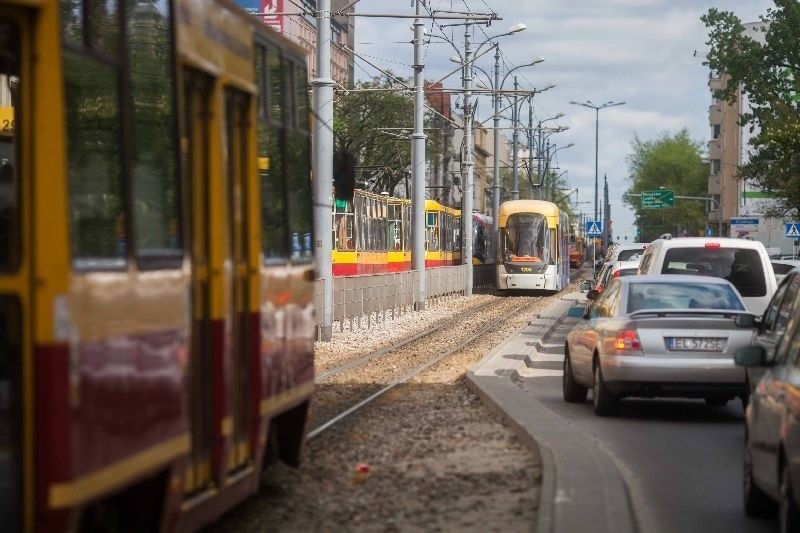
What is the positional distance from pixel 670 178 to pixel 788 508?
163 metres

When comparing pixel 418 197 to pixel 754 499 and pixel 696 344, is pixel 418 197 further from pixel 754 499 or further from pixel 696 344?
pixel 754 499

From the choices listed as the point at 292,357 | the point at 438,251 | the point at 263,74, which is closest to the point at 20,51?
the point at 263,74

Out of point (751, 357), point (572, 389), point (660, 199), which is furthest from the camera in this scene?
point (660, 199)

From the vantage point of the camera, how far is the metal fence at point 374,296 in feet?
106

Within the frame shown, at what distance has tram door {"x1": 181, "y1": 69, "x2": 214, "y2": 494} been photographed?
25.9 ft

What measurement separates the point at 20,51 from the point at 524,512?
499 cm

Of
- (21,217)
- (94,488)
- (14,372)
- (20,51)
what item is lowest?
(94,488)

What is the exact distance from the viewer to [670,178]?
169 metres

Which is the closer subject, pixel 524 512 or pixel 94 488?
pixel 94 488

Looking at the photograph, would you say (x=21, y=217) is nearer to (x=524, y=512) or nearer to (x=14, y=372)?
(x=14, y=372)

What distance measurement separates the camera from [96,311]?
630cm

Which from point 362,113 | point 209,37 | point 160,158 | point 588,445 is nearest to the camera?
point 160,158

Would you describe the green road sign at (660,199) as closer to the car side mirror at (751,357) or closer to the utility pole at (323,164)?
the utility pole at (323,164)

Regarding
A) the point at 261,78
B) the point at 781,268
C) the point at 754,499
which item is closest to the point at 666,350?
the point at 754,499
